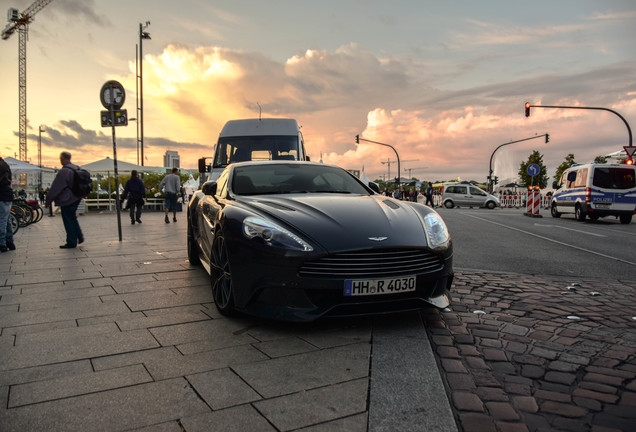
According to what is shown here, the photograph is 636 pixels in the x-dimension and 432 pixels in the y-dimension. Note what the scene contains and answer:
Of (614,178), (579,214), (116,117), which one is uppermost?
(116,117)

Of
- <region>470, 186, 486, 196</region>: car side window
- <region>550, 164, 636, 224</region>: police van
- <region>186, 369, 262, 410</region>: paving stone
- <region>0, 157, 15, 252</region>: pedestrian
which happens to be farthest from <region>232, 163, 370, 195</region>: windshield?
<region>470, 186, 486, 196</region>: car side window

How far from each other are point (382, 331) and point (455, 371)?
2.69 feet

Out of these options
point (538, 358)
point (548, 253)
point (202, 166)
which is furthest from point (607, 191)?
point (538, 358)

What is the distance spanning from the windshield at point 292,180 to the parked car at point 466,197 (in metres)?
30.1

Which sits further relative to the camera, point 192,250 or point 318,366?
point 192,250

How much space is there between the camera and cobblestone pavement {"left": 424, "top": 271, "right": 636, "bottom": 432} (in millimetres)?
2285

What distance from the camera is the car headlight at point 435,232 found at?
378 centimetres

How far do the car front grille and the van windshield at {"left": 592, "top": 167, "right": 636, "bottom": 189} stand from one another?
16.9 metres

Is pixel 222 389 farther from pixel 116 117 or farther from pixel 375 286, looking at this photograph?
pixel 116 117

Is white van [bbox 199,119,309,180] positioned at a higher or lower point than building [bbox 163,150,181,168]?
lower

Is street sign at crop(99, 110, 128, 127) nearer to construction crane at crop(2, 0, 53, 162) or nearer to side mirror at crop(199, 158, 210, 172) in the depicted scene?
side mirror at crop(199, 158, 210, 172)

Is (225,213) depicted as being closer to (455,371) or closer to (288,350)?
(288,350)

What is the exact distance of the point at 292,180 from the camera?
5.05 m

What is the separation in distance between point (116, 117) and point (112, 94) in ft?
1.60
